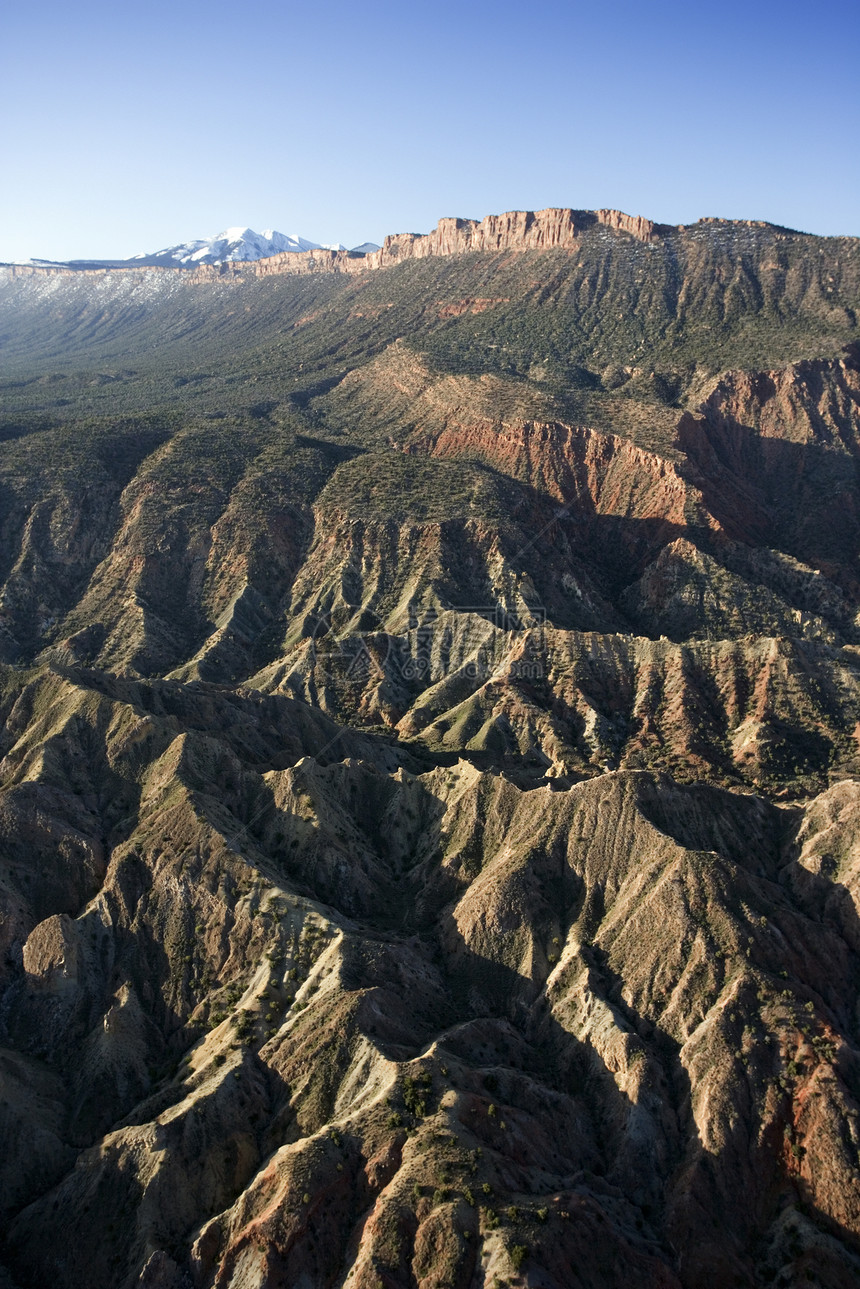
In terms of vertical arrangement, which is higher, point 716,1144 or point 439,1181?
point 439,1181

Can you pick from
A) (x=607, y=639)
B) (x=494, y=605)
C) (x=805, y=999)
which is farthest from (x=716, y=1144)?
(x=494, y=605)

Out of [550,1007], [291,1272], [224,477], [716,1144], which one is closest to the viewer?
[291,1272]

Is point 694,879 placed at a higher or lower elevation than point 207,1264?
higher

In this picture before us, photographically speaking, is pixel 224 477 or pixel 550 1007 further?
pixel 224 477

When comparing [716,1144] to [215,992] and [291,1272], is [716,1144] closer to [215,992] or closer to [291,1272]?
[291,1272]

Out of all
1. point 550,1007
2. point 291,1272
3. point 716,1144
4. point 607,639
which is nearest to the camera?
point 291,1272

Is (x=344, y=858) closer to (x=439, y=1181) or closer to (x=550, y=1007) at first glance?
(x=550, y=1007)

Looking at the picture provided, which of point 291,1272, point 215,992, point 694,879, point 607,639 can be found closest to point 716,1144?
point 694,879

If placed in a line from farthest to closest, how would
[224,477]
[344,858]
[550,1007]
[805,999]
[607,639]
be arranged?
[224,477] < [607,639] < [344,858] < [550,1007] < [805,999]

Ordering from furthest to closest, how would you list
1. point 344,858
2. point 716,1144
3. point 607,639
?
1. point 607,639
2. point 344,858
3. point 716,1144
